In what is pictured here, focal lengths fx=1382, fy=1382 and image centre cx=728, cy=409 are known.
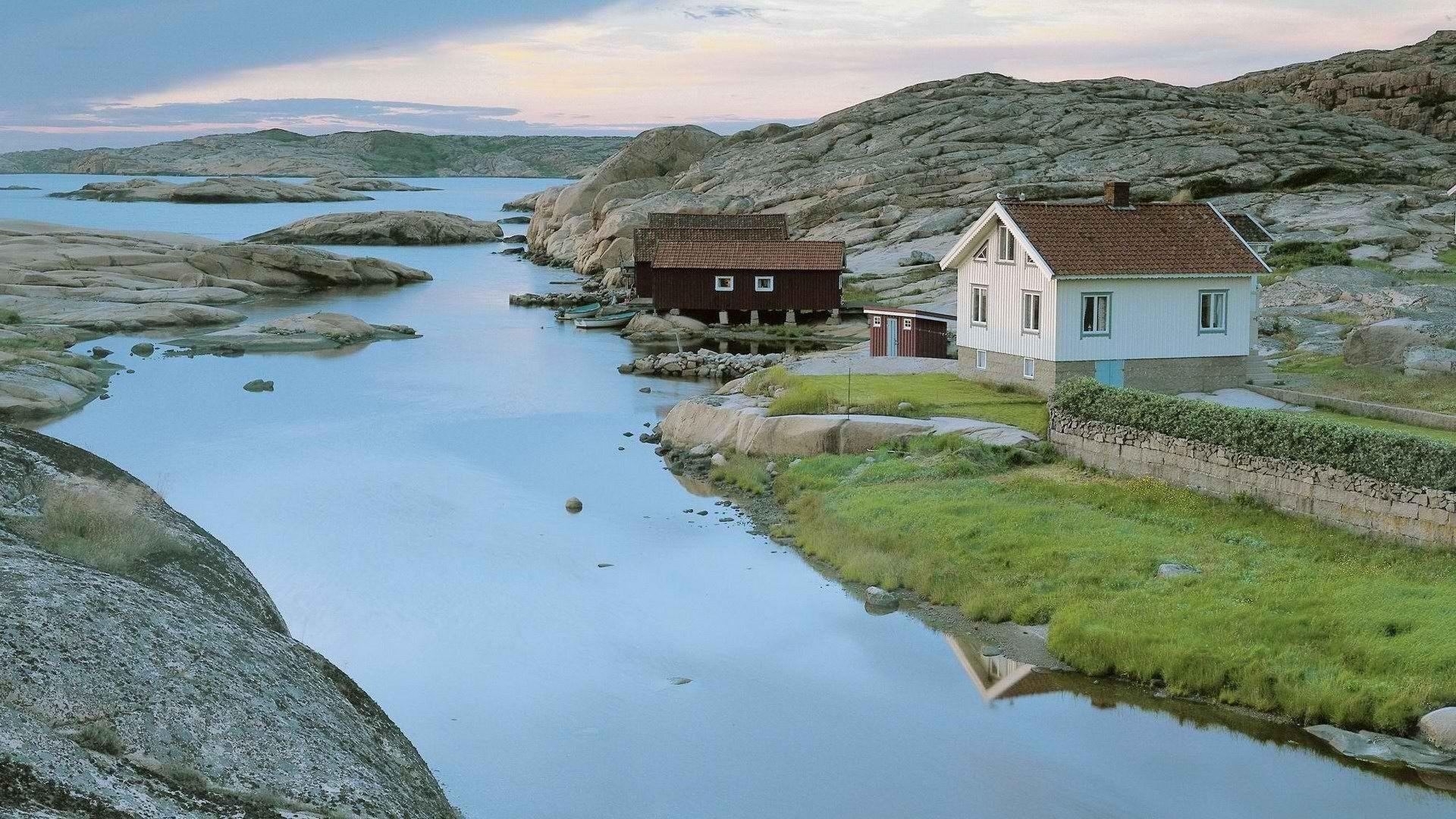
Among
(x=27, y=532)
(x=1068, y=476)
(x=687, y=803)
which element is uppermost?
(x=27, y=532)

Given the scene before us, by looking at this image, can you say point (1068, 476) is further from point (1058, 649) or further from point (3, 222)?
point (3, 222)

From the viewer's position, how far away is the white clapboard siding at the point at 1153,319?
4034 centimetres

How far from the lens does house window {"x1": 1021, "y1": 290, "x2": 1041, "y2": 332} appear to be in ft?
135

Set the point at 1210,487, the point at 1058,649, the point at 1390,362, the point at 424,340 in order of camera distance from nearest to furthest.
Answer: the point at 1058,649
the point at 1210,487
the point at 1390,362
the point at 424,340

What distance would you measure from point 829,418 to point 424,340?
136 ft

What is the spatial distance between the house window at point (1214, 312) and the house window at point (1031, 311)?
5103mm

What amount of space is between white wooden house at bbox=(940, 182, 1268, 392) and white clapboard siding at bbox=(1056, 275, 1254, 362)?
0.03 meters

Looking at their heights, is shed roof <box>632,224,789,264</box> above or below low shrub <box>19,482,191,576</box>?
above

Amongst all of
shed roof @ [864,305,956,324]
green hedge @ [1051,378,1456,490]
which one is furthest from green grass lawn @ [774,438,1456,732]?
shed roof @ [864,305,956,324]

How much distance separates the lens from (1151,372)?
4159 cm

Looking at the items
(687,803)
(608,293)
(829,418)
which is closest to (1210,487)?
(829,418)

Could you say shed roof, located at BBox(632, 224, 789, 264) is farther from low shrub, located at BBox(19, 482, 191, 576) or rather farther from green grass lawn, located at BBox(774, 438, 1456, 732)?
low shrub, located at BBox(19, 482, 191, 576)

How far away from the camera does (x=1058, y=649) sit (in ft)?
77.2

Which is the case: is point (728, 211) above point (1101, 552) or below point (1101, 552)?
above
